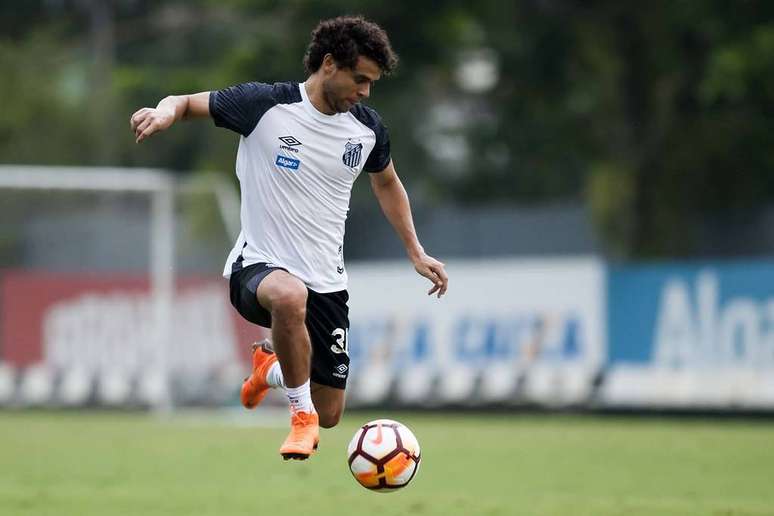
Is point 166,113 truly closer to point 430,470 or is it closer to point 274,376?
point 274,376

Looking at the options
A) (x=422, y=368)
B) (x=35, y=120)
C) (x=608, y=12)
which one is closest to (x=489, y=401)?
(x=422, y=368)

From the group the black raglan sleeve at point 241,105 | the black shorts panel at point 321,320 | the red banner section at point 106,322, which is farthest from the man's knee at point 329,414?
the red banner section at point 106,322

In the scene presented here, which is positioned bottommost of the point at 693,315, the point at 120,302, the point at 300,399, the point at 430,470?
the point at 430,470

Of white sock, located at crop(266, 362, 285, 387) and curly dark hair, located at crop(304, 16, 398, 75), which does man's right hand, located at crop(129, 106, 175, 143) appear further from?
white sock, located at crop(266, 362, 285, 387)

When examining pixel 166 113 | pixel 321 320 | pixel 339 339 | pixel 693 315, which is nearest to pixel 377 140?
pixel 321 320

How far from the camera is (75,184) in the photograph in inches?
1012

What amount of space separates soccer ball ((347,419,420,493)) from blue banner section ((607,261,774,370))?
40.1ft

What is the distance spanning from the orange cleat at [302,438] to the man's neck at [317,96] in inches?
71.5

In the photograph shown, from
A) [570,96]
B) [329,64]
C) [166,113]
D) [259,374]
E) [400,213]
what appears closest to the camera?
[166,113]

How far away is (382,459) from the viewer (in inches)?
373

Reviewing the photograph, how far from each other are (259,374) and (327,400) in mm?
538

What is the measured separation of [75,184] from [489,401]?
24.8 feet

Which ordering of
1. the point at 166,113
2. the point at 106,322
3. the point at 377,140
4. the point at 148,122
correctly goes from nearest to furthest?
the point at 148,122, the point at 166,113, the point at 377,140, the point at 106,322

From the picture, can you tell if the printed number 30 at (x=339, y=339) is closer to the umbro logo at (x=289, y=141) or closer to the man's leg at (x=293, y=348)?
the man's leg at (x=293, y=348)
